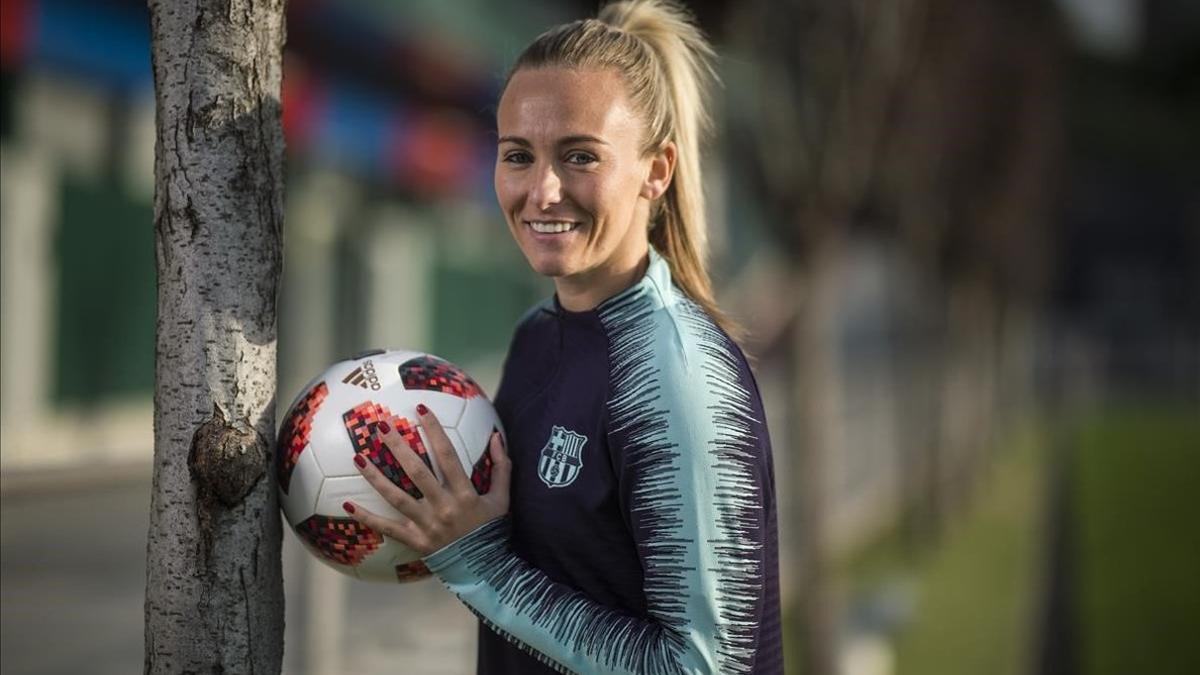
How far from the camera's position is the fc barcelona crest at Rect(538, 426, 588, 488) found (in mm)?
1947

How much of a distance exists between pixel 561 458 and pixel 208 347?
21.6 inches

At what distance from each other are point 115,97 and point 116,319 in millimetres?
2234

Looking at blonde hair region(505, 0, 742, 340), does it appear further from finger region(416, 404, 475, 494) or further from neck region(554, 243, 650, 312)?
finger region(416, 404, 475, 494)

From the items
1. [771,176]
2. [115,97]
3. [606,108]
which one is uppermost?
[115,97]

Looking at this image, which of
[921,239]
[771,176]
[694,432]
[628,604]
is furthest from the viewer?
[921,239]

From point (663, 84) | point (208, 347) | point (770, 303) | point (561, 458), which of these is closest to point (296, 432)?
point (208, 347)

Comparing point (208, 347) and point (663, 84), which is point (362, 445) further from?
point (663, 84)

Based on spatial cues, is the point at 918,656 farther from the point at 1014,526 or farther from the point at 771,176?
the point at 1014,526

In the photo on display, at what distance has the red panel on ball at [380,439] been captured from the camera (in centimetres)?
199

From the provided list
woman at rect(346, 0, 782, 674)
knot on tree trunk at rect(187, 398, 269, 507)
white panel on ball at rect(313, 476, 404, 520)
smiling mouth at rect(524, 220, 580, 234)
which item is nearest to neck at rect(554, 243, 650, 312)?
woman at rect(346, 0, 782, 674)

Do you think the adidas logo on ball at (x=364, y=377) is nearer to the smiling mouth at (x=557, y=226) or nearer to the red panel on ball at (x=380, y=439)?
the red panel on ball at (x=380, y=439)

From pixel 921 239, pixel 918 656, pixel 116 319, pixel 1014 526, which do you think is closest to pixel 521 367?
pixel 918 656

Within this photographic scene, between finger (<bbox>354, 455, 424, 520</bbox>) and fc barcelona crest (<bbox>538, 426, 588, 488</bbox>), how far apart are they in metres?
0.19

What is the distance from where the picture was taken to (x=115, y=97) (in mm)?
13328
